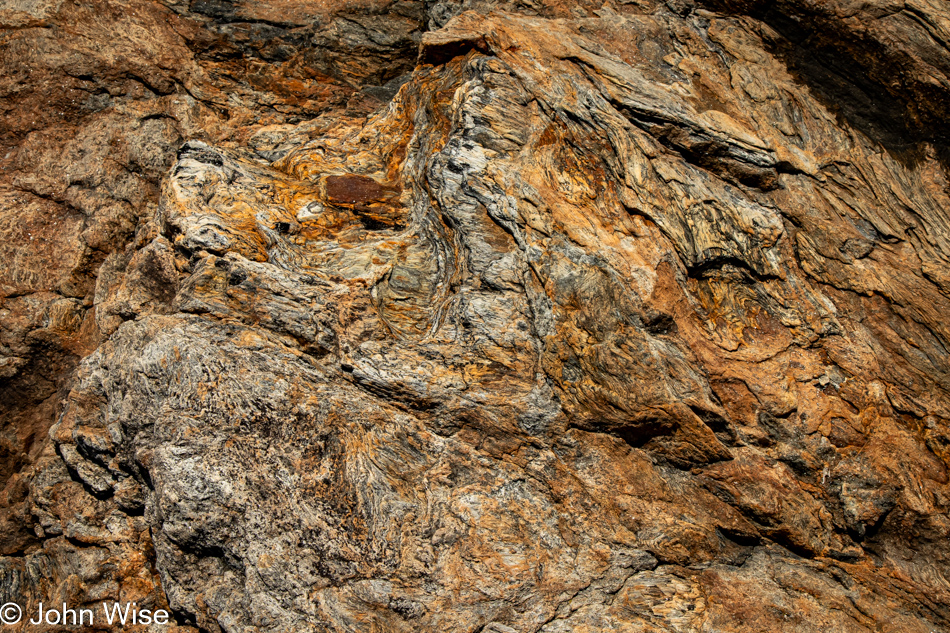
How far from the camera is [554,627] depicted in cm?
409

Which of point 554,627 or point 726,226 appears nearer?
point 554,627

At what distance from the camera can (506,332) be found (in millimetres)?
4816

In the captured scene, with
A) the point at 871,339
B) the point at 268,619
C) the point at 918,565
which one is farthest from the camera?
the point at 871,339

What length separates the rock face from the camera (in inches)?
169

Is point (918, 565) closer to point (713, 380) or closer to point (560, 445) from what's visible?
point (713, 380)

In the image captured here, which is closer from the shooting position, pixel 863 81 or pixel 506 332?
pixel 506 332

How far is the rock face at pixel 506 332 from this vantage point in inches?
169

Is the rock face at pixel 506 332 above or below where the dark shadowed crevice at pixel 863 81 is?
below

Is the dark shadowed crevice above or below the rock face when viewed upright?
above

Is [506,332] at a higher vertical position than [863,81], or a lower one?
lower

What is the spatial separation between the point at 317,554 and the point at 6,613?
249 cm

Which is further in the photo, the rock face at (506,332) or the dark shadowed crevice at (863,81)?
the dark shadowed crevice at (863,81)

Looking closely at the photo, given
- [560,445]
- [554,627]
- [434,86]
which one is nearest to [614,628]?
Answer: [554,627]

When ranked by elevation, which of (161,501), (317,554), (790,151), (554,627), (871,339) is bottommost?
(161,501)
